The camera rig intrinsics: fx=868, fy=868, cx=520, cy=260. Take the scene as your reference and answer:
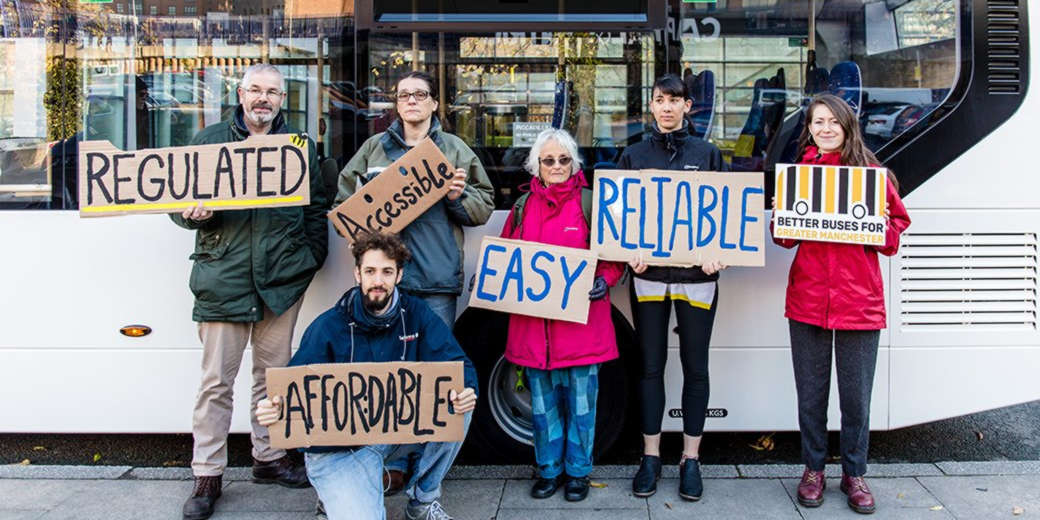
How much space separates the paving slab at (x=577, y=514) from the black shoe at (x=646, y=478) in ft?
0.49

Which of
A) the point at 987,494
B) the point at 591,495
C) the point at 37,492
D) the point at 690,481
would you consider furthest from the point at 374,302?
the point at 987,494

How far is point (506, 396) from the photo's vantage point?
4.92 metres

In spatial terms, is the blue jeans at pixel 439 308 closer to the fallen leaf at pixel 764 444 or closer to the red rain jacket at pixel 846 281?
the red rain jacket at pixel 846 281

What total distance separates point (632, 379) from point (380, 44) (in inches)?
89.2

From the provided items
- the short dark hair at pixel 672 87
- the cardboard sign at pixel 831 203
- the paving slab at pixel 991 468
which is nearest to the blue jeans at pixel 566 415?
the cardboard sign at pixel 831 203

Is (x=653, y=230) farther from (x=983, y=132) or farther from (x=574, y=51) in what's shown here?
(x=983, y=132)

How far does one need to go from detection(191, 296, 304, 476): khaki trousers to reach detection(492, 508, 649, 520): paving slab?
136 centimetres

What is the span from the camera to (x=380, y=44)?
455 cm

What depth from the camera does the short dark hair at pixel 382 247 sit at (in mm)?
3615

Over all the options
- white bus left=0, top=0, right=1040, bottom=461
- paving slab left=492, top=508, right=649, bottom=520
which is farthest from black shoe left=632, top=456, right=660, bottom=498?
white bus left=0, top=0, right=1040, bottom=461

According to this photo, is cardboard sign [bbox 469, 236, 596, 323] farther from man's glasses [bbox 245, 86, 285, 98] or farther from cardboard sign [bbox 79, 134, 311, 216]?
man's glasses [bbox 245, 86, 285, 98]

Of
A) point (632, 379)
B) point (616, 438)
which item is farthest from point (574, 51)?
point (616, 438)

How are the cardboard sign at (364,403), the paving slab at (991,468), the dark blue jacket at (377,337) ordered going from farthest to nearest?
the paving slab at (991,468) < the dark blue jacket at (377,337) < the cardboard sign at (364,403)

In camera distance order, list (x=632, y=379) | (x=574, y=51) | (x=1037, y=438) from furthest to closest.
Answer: (x=1037, y=438), (x=632, y=379), (x=574, y=51)
